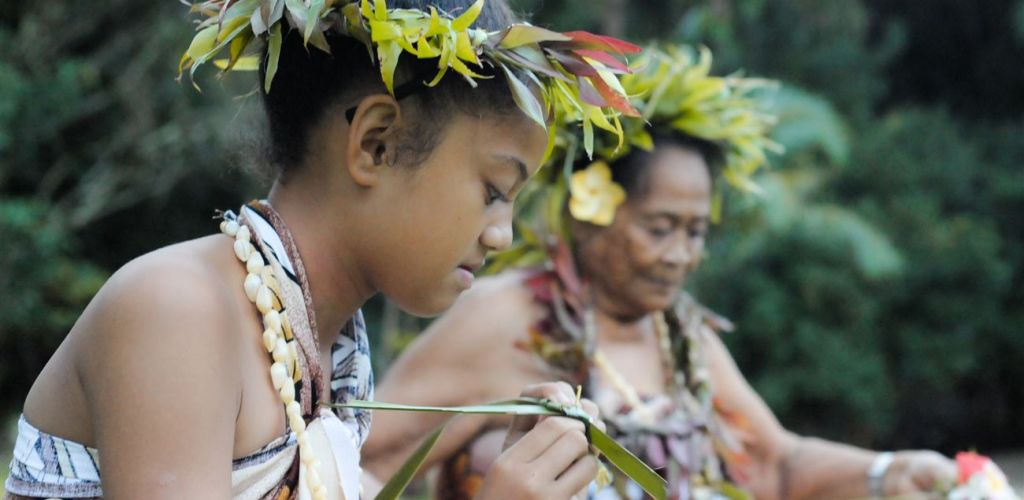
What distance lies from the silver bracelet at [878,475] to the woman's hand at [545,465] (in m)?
1.71

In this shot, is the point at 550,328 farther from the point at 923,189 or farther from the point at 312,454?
the point at 923,189

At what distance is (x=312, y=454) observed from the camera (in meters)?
1.84

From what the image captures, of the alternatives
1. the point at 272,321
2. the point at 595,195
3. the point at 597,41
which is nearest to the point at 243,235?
the point at 272,321

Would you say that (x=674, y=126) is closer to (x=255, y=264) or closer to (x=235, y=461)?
(x=255, y=264)

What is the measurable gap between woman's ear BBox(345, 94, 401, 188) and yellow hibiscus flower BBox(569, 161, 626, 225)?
176 centimetres

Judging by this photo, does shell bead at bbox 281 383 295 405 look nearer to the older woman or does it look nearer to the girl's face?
the girl's face

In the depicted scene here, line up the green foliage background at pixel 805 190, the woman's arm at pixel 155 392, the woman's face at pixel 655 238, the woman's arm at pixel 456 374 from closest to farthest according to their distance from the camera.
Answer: the woman's arm at pixel 155 392
the woman's arm at pixel 456 374
the woman's face at pixel 655 238
the green foliage background at pixel 805 190

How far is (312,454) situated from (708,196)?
2.10 m

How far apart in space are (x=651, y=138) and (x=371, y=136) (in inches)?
77.5

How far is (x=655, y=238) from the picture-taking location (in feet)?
11.8

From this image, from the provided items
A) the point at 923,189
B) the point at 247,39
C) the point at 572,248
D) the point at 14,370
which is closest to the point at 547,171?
the point at 572,248

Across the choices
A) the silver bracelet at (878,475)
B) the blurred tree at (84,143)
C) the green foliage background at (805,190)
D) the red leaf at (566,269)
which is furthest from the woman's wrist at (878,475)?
the blurred tree at (84,143)

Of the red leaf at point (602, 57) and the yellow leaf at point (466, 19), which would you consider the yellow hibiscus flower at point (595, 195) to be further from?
the yellow leaf at point (466, 19)

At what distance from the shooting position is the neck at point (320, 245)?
1893 millimetres
